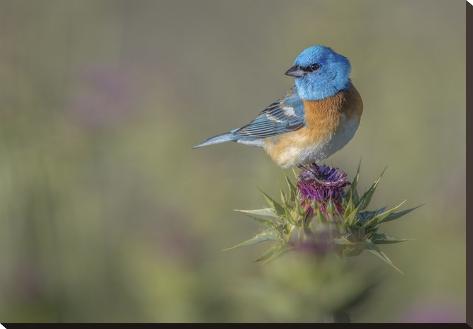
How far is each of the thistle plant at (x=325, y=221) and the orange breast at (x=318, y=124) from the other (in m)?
1.15

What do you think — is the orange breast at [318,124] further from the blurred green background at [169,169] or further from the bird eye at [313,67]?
the blurred green background at [169,169]

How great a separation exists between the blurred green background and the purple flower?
0.74m

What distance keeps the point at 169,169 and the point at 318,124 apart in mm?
2502

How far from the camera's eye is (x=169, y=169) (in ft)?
27.1

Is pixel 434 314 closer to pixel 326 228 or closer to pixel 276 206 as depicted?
pixel 326 228

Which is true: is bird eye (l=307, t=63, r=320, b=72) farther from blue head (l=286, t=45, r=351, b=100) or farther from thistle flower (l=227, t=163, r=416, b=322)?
thistle flower (l=227, t=163, r=416, b=322)

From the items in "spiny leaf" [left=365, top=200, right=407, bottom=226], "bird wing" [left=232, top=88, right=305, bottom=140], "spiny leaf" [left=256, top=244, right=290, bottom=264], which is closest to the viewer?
"spiny leaf" [left=256, top=244, right=290, bottom=264]

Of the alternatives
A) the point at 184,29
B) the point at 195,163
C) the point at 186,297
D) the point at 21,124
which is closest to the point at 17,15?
the point at 21,124

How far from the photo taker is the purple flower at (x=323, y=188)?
4.87 m

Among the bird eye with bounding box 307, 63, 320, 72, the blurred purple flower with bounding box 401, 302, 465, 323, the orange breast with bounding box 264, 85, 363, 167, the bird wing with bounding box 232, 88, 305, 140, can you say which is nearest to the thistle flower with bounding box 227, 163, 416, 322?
the blurred purple flower with bounding box 401, 302, 465, 323

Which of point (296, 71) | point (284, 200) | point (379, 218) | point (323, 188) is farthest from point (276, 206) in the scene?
point (296, 71)

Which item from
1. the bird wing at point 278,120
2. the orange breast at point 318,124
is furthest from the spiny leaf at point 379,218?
the bird wing at point 278,120

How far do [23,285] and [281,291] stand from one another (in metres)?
2.72

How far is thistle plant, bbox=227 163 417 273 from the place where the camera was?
4.65 metres
